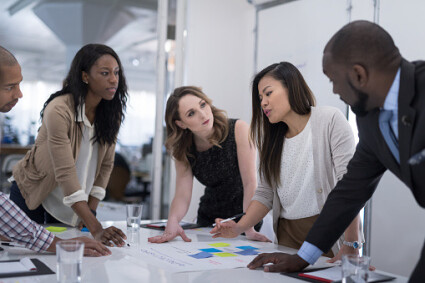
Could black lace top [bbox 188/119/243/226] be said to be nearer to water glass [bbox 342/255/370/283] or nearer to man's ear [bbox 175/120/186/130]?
man's ear [bbox 175/120/186/130]

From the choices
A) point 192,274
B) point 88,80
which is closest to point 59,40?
point 88,80

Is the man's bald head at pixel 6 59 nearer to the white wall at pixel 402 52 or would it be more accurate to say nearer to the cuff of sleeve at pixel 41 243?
the cuff of sleeve at pixel 41 243

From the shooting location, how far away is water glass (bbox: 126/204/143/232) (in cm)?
220

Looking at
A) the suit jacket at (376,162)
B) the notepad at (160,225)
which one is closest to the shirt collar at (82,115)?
the notepad at (160,225)

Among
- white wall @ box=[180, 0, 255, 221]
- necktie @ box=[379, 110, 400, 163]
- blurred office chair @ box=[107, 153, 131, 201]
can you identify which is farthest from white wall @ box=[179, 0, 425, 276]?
necktie @ box=[379, 110, 400, 163]

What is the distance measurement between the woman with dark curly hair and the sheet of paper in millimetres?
597

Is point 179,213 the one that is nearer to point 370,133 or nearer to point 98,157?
point 98,157

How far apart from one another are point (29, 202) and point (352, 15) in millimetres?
2589

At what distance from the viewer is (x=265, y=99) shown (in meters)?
2.10

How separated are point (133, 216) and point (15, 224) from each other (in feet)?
2.07

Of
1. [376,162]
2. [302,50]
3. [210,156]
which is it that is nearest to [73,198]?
[210,156]

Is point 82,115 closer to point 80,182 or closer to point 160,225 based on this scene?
point 80,182

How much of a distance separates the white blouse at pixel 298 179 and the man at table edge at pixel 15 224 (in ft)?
2.62

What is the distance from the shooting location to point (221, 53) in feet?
15.3
